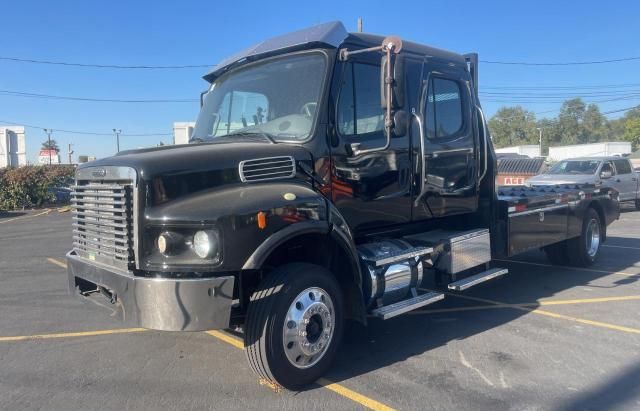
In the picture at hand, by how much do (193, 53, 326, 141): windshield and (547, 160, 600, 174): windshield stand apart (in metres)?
13.8

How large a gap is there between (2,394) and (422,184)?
399cm

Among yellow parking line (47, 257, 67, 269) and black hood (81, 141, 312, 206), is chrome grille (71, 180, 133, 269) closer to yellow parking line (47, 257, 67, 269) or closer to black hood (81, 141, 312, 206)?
black hood (81, 141, 312, 206)

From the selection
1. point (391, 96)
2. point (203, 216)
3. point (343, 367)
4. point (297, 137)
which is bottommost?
point (343, 367)

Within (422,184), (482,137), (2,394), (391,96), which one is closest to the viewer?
(2,394)

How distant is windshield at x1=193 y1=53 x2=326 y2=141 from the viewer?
439 cm

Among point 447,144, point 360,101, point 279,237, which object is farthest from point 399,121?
point 279,237

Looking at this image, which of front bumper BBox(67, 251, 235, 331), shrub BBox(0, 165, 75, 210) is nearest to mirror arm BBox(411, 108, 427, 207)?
front bumper BBox(67, 251, 235, 331)

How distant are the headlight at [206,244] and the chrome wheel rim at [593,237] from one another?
6.87 metres

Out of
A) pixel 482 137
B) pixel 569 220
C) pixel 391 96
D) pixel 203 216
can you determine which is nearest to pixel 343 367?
pixel 203 216

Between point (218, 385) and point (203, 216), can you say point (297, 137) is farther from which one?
point (218, 385)

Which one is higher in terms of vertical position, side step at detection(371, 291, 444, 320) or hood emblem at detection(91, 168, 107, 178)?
hood emblem at detection(91, 168, 107, 178)

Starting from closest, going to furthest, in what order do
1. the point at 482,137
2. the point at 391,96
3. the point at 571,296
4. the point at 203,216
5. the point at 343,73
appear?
the point at 203,216 < the point at 391,96 < the point at 343,73 < the point at 482,137 < the point at 571,296

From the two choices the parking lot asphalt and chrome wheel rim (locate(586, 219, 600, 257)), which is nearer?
the parking lot asphalt

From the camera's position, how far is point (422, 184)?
518 centimetres
